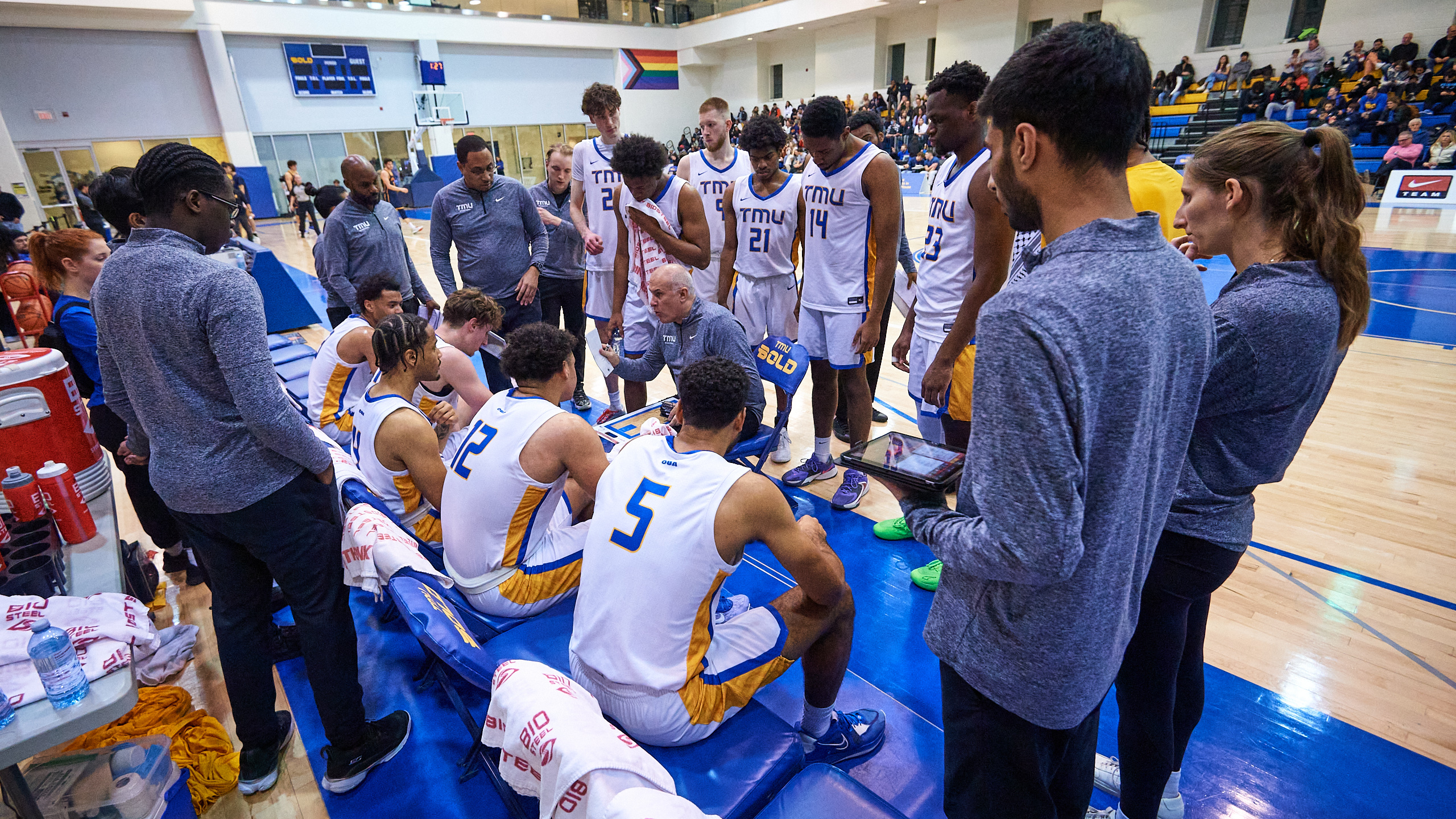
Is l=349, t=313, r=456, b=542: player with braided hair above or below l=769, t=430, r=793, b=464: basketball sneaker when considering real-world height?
above

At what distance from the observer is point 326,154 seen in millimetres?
20172

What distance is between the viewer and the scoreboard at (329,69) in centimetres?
1895

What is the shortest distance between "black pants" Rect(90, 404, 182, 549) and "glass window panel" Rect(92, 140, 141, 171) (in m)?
19.1

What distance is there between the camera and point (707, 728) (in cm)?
184

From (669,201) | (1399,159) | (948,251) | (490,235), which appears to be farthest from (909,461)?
(1399,159)

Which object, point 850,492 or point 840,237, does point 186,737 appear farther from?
point 840,237

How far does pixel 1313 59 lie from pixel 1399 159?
437 centimetres

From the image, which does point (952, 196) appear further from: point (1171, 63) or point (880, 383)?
point (1171, 63)

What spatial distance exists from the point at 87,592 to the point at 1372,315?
9.73 metres

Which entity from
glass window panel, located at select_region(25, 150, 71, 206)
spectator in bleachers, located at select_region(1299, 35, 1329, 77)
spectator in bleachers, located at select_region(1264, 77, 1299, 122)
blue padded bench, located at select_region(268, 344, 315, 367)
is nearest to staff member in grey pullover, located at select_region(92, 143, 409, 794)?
blue padded bench, located at select_region(268, 344, 315, 367)

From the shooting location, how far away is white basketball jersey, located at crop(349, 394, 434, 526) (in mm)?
2633

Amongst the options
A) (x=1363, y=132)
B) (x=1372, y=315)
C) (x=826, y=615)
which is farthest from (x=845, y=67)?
(x=826, y=615)

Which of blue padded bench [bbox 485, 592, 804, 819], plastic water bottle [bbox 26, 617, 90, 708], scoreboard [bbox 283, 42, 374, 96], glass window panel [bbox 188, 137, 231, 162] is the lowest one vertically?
blue padded bench [bbox 485, 592, 804, 819]

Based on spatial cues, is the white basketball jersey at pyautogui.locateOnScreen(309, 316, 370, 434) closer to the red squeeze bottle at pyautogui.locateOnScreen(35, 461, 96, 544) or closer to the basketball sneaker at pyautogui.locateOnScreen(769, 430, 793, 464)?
the red squeeze bottle at pyautogui.locateOnScreen(35, 461, 96, 544)
